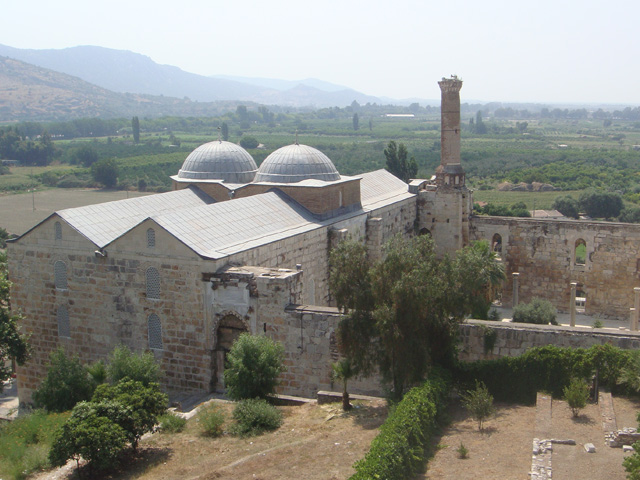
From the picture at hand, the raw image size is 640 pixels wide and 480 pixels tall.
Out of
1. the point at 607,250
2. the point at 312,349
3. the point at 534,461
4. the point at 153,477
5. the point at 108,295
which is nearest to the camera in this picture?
the point at 534,461

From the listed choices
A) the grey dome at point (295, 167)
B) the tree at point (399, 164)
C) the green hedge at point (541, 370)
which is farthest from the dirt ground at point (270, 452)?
the tree at point (399, 164)

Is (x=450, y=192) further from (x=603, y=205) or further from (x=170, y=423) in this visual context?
(x=603, y=205)

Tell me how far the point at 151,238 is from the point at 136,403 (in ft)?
18.6

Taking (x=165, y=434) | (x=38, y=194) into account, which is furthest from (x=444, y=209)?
(x=38, y=194)

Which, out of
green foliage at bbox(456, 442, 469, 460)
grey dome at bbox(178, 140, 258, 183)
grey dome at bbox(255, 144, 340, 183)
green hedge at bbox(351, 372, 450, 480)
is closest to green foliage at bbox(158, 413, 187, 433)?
green hedge at bbox(351, 372, 450, 480)

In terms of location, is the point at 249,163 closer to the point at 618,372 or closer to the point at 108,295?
the point at 108,295

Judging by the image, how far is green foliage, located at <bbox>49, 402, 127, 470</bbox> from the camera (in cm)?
1166

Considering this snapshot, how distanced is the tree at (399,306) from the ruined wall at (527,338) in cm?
97

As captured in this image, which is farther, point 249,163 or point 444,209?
point 444,209

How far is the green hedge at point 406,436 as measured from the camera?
32.7 ft

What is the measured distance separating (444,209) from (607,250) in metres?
6.49

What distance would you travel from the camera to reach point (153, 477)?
38.5 feet

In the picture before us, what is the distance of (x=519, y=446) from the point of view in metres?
11.8

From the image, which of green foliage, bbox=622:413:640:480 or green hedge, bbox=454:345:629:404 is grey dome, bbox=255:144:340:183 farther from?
green foliage, bbox=622:413:640:480
